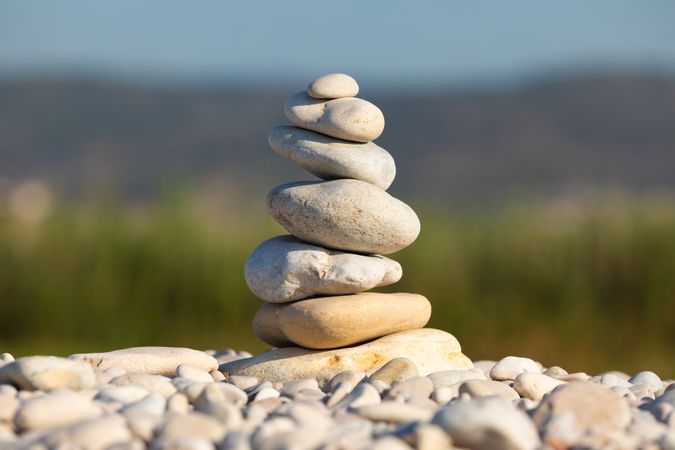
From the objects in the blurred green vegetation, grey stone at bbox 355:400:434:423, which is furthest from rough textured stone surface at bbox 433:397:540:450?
the blurred green vegetation

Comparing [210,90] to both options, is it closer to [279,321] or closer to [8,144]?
[8,144]

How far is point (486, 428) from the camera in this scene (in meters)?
2.99

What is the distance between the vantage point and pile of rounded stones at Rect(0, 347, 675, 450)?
3010mm

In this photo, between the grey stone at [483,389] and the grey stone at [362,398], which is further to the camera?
the grey stone at [483,389]

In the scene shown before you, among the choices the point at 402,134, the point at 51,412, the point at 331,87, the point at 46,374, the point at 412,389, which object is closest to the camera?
the point at 51,412

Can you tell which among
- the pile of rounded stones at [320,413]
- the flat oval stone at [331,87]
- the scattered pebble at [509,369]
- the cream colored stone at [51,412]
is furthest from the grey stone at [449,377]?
the cream colored stone at [51,412]

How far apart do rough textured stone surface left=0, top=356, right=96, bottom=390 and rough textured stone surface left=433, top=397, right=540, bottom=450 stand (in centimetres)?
146

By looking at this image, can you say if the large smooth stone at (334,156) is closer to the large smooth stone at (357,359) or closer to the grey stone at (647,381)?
the large smooth stone at (357,359)

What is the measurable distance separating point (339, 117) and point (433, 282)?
17.3ft

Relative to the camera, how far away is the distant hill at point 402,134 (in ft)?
219

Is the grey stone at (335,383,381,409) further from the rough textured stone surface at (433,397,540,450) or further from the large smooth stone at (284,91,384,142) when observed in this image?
the large smooth stone at (284,91,384,142)

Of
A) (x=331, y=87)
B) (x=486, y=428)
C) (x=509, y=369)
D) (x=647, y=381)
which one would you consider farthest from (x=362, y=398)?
(x=647, y=381)

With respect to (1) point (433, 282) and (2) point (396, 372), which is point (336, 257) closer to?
(2) point (396, 372)

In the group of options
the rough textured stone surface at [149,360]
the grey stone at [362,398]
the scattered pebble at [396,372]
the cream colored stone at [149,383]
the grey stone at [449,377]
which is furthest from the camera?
the rough textured stone surface at [149,360]
